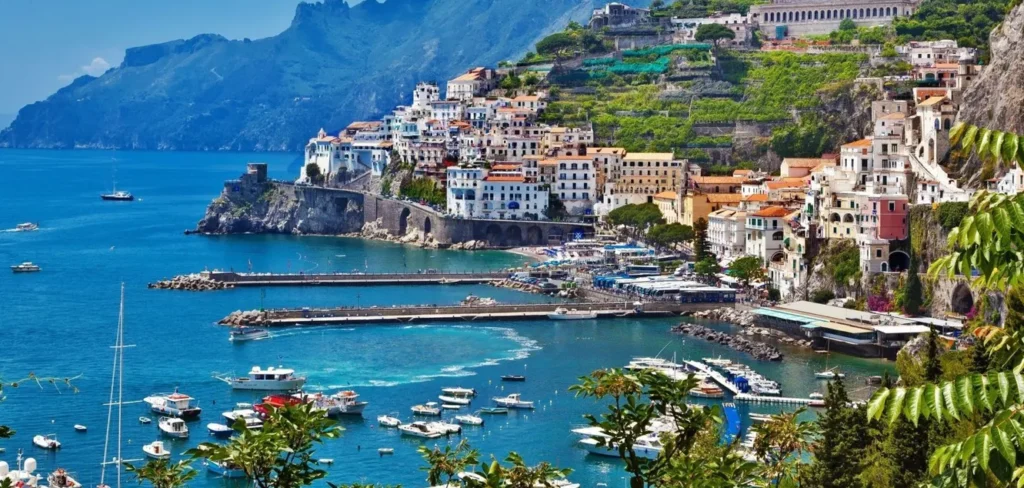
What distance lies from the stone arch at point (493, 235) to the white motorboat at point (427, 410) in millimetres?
39217

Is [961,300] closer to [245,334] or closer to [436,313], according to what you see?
[436,313]

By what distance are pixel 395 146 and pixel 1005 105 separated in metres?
42.5

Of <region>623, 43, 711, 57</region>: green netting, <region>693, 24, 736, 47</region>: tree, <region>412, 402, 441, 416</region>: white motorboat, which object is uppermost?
<region>693, 24, 736, 47</region>: tree

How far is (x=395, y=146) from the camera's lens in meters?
86.4

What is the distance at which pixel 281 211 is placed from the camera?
87250 millimetres

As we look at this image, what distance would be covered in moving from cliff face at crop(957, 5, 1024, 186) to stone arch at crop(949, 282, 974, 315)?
19.3ft

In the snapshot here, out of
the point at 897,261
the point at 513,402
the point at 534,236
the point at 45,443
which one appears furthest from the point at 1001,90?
the point at 45,443

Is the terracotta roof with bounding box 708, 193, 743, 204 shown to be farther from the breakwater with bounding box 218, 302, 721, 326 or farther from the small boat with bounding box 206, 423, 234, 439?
the small boat with bounding box 206, 423, 234, 439

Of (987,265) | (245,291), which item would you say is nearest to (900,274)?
(245,291)

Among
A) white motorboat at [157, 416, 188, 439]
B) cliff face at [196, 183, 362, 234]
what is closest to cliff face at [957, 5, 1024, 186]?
white motorboat at [157, 416, 188, 439]

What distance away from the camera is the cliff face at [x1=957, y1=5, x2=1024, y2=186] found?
162 ft

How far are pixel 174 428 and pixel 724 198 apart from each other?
35854 mm

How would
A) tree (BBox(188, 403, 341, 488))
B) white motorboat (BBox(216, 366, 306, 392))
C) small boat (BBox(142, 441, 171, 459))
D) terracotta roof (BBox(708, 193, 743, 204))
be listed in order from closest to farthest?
tree (BBox(188, 403, 341, 488))
small boat (BBox(142, 441, 171, 459))
white motorboat (BBox(216, 366, 306, 392))
terracotta roof (BBox(708, 193, 743, 204))

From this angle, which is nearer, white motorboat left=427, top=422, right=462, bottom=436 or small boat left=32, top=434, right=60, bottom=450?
small boat left=32, top=434, right=60, bottom=450
